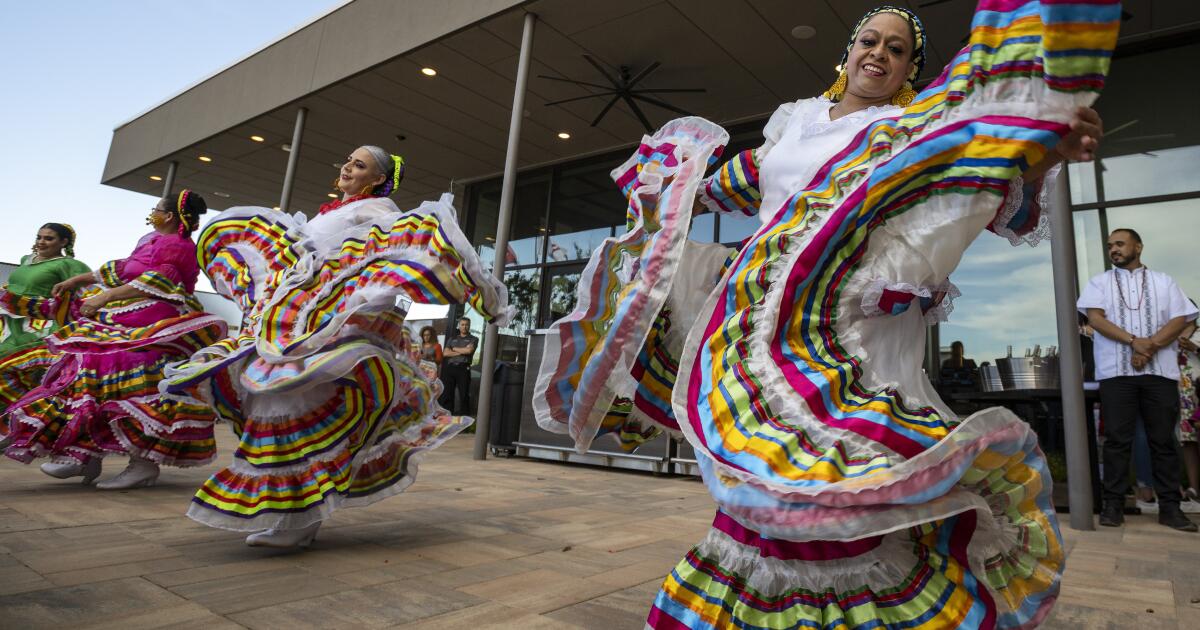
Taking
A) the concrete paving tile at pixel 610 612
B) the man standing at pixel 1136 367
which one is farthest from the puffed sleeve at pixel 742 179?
the man standing at pixel 1136 367

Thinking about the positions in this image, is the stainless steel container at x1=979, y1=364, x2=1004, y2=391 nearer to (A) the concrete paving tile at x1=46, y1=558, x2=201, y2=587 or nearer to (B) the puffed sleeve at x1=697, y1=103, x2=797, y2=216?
(B) the puffed sleeve at x1=697, y1=103, x2=797, y2=216

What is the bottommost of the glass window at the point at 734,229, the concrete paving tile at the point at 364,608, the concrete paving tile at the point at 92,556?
the concrete paving tile at the point at 92,556

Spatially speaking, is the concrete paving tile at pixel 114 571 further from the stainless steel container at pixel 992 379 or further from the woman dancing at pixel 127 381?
the stainless steel container at pixel 992 379

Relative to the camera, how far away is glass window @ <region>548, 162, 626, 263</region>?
30.0 feet

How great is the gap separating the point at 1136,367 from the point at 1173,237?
2971 mm

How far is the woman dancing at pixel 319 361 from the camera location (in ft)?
7.36

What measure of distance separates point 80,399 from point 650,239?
10.9 ft

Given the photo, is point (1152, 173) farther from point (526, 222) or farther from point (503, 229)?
point (526, 222)

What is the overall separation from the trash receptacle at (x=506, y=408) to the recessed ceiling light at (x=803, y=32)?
13.0 ft

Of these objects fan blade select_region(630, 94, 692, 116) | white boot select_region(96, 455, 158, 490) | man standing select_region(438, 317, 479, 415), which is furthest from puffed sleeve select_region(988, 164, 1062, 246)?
man standing select_region(438, 317, 479, 415)

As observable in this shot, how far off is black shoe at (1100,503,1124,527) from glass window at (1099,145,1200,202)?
3647 millimetres

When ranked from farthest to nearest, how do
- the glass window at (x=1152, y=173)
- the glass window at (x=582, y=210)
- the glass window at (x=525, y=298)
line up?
the glass window at (x=525, y=298) → the glass window at (x=582, y=210) → the glass window at (x=1152, y=173)

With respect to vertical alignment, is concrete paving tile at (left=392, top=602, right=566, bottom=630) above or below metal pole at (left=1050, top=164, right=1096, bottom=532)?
below

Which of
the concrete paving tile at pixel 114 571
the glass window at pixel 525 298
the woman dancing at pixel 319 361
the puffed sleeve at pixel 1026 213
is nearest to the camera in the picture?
the puffed sleeve at pixel 1026 213
